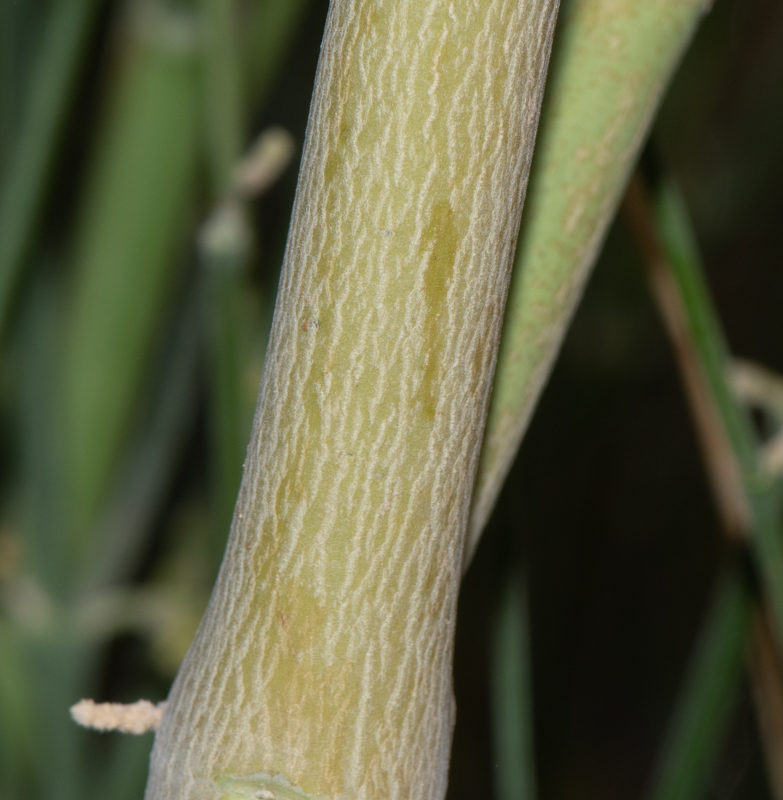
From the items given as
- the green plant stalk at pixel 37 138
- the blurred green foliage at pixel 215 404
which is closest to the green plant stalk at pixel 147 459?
the blurred green foliage at pixel 215 404

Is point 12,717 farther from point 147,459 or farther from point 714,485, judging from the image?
point 714,485

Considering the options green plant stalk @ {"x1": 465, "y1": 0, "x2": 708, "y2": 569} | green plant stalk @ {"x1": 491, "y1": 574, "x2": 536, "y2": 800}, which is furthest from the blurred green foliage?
green plant stalk @ {"x1": 465, "y1": 0, "x2": 708, "y2": 569}

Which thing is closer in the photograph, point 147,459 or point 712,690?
point 712,690

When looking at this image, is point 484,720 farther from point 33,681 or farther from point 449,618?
point 449,618

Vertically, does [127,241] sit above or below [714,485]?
above

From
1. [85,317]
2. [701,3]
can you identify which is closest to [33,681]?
[85,317]

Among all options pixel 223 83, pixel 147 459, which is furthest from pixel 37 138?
pixel 147 459
